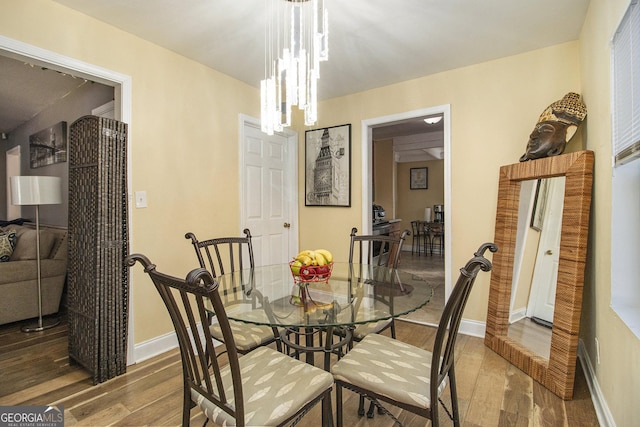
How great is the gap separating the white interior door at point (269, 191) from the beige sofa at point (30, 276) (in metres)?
2.05

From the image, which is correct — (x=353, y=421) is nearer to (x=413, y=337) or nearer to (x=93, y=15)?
(x=413, y=337)

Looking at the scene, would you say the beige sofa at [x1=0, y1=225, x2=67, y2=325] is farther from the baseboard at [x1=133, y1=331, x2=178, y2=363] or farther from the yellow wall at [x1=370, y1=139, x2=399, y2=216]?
the yellow wall at [x1=370, y1=139, x2=399, y2=216]

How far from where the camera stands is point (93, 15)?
2121mm

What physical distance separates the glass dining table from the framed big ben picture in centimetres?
148

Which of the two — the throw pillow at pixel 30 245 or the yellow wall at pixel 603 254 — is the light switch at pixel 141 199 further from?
the yellow wall at pixel 603 254

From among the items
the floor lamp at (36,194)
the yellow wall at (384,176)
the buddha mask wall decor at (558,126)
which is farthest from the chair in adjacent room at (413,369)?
the yellow wall at (384,176)

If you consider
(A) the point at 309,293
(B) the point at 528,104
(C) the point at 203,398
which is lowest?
(C) the point at 203,398

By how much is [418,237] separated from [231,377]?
6.60 metres

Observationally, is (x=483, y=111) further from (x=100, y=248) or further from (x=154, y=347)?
(x=154, y=347)

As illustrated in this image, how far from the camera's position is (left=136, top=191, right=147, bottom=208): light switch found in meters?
2.38

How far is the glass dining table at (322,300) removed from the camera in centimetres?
141

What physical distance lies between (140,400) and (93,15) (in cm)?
251

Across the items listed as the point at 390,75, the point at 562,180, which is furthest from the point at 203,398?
the point at 390,75

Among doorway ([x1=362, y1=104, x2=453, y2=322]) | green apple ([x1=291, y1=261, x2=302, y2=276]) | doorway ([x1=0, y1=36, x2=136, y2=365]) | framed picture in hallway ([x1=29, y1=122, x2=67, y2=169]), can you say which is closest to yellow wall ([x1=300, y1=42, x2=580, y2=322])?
doorway ([x1=362, y1=104, x2=453, y2=322])
